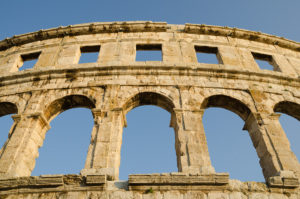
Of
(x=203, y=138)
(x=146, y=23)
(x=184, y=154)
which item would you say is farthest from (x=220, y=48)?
(x=184, y=154)

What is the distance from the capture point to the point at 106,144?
19.1 feet

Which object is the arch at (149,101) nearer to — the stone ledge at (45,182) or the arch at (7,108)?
the stone ledge at (45,182)

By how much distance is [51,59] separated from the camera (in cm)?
915

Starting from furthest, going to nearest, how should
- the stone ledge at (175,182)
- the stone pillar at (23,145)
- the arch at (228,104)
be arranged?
the arch at (228,104) → the stone pillar at (23,145) → the stone ledge at (175,182)

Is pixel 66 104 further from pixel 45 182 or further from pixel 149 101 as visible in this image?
pixel 45 182

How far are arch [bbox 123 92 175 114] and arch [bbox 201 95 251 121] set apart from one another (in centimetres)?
110

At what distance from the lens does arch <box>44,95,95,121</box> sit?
717cm

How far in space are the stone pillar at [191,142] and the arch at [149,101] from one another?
0.53 m

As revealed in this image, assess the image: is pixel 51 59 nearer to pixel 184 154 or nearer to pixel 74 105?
pixel 74 105

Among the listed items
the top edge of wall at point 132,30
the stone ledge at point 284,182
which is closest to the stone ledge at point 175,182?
the stone ledge at point 284,182

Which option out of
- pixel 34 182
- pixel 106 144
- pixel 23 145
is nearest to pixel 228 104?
pixel 106 144

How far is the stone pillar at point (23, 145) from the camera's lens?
18.2ft

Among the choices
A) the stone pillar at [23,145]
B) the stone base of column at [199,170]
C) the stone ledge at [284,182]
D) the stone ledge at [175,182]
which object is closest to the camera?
the stone ledge at [175,182]

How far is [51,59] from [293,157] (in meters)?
8.81
